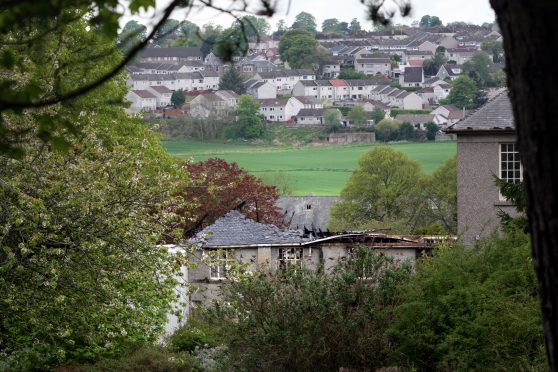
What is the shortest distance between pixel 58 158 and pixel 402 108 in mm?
180050

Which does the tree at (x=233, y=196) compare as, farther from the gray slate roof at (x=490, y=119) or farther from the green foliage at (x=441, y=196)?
the gray slate roof at (x=490, y=119)

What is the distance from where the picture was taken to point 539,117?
189 inches

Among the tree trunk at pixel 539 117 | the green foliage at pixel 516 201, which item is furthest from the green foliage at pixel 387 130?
the tree trunk at pixel 539 117

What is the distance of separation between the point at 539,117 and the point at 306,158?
127 m

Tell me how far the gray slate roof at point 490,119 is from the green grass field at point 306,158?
220 feet

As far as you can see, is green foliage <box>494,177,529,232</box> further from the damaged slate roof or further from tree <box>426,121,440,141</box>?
tree <box>426,121,440,141</box>

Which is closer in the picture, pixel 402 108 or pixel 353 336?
pixel 353 336

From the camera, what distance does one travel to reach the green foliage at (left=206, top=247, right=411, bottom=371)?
19.4m

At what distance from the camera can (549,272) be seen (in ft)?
16.3

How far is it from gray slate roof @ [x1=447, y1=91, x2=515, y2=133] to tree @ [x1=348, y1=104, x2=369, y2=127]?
142m

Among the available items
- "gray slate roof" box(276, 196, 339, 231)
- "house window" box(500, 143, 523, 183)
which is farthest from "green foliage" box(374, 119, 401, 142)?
"house window" box(500, 143, 523, 183)

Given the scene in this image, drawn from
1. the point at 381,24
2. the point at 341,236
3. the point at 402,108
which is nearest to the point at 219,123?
the point at 402,108

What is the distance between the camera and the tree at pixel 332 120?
16550cm

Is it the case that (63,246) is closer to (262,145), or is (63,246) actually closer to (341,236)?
(341,236)
